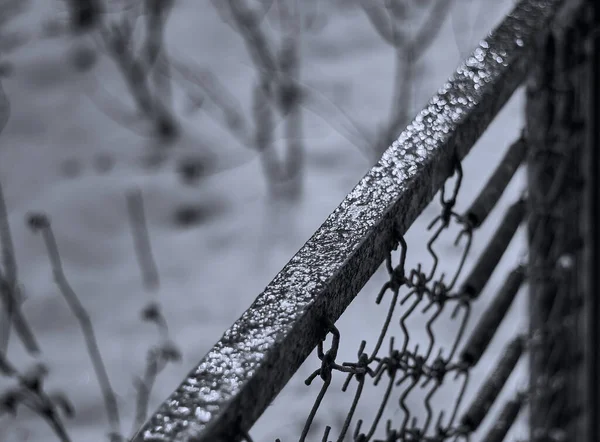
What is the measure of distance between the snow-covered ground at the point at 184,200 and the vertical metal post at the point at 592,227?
935 millimetres

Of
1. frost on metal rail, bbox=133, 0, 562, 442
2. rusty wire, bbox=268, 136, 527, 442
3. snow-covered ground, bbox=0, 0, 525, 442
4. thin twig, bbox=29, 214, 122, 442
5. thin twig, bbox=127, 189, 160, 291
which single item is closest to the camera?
frost on metal rail, bbox=133, 0, 562, 442

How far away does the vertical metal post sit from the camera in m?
1.58

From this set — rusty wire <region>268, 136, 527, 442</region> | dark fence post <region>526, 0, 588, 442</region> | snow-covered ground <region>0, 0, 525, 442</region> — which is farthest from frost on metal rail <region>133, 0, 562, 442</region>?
snow-covered ground <region>0, 0, 525, 442</region>

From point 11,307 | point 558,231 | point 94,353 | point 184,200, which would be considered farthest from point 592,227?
point 184,200

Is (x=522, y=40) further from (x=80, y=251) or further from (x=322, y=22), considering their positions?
(x=322, y=22)

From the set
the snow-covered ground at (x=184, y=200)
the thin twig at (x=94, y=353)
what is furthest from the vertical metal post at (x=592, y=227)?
the thin twig at (x=94, y=353)

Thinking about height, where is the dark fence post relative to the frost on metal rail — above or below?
above

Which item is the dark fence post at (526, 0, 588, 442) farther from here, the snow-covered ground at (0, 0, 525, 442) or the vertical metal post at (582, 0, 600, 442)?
the snow-covered ground at (0, 0, 525, 442)

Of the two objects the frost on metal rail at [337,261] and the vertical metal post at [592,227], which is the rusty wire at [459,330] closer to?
the frost on metal rail at [337,261]

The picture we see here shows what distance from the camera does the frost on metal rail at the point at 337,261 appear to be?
682 mm

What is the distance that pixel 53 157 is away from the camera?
4.33 meters

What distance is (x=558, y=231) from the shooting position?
1764 millimetres

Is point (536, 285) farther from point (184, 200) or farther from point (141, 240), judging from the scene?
point (184, 200)

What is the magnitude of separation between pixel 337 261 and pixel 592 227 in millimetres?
1141
